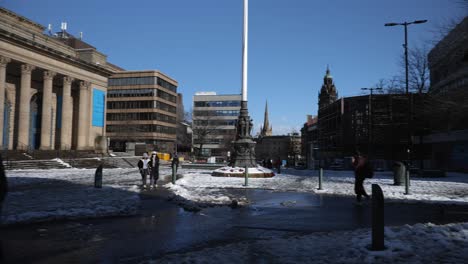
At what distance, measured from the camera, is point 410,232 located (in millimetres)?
6406

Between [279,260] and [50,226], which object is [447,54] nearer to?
[279,260]

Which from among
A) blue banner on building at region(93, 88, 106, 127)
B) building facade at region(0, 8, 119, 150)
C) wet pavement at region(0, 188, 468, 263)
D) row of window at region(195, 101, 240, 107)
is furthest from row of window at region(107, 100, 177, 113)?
wet pavement at region(0, 188, 468, 263)

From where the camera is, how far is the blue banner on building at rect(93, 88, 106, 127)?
5707cm

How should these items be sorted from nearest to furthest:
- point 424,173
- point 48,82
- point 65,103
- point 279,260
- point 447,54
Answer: point 279,260 < point 447,54 < point 424,173 < point 48,82 < point 65,103

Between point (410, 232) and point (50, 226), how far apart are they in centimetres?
721

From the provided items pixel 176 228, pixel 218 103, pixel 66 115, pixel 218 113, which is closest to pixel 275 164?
pixel 66 115

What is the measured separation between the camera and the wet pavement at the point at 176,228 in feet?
18.7

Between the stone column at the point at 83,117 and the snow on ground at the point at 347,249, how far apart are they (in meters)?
53.5

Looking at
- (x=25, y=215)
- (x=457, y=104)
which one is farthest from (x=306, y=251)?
(x=457, y=104)

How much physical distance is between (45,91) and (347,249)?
50.0 metres

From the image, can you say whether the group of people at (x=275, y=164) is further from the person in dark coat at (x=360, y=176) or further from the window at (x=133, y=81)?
the window at (x=133, y=81)

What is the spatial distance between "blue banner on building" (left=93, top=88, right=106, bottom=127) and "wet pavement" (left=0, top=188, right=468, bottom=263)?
49.7 meters

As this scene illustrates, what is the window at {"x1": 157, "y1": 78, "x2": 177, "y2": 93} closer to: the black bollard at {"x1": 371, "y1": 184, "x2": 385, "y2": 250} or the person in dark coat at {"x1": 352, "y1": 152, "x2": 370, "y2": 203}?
the person in dark coat at {"x1": 352, "y1": 152, "x2": 370, "y2": 203}

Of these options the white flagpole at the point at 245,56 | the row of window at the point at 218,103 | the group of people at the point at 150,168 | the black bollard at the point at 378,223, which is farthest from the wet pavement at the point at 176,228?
the row of window at the point at 218,103
